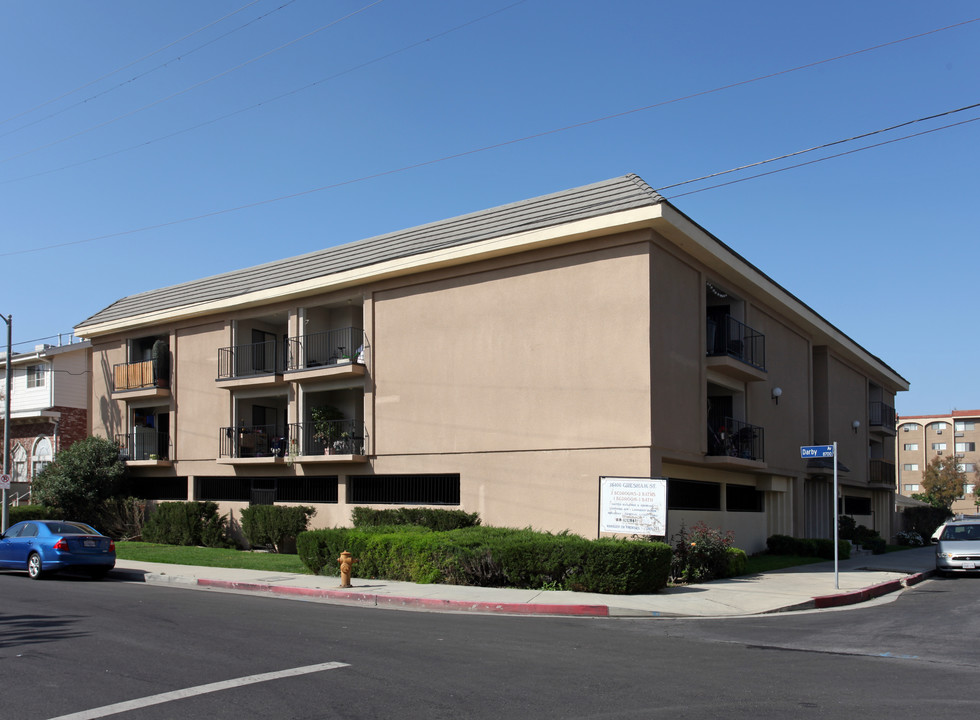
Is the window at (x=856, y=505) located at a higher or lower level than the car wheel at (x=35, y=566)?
lower

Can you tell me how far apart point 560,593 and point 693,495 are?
347 inches

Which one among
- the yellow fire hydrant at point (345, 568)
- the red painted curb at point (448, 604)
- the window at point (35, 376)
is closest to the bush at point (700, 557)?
the red painted curb at point (448, 604)

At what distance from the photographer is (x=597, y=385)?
21.6 metres

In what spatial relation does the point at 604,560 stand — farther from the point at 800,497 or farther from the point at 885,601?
the point at 800,497

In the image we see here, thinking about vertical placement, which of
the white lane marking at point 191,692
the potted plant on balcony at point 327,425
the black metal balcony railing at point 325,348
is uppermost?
the black metal balcony railing at point 325,348

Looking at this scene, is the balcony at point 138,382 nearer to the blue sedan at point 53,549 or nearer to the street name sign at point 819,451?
the blue sedan at point 53,549

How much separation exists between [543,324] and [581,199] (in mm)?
3359

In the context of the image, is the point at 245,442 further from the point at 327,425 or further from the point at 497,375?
the point at 497,375

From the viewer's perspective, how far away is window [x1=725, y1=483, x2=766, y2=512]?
26688 millimetres

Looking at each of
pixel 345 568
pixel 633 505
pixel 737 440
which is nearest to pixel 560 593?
pixel 633 505

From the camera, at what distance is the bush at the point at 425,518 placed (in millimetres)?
22766

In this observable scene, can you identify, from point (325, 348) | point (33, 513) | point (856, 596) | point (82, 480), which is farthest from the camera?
point (33, 513)

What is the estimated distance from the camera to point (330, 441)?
27.2 m

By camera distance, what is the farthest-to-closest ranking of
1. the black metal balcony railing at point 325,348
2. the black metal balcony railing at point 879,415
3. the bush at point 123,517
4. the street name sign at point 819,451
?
the black metal balcony railing at point 879,415, the bush at point 123,517, the black metal balcony railing at point 325,348, the street name sign at point 819,451
